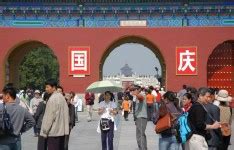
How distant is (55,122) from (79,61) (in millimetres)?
A: 17045

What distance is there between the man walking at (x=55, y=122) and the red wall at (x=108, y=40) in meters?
16.9

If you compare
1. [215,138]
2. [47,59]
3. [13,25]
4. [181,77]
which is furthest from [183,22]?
[47,59]

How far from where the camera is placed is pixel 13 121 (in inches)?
266

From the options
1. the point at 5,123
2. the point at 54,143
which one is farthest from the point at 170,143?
the point at 5,123

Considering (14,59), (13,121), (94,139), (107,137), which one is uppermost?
(14,59)

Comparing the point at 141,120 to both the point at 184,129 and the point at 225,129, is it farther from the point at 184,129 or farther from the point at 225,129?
the point at 184,129

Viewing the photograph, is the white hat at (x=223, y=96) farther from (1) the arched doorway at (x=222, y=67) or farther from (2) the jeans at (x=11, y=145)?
(1) the arched doorway at (x=222, y=67)

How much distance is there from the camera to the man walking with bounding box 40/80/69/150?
779cm

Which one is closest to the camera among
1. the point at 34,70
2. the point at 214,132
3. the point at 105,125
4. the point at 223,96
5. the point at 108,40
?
the point at 214,132

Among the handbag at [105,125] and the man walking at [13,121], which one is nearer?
the man walking at [13,121]

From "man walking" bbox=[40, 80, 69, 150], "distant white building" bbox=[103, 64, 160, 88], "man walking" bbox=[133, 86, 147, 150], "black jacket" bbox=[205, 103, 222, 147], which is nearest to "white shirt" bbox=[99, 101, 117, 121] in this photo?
"man walking" bbox=[133, 86, 147, 150]

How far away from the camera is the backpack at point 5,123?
6.45 m

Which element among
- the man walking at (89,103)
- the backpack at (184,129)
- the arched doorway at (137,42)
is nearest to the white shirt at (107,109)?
the backpack at (184,129)

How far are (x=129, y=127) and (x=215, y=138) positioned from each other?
1034 centimetres
